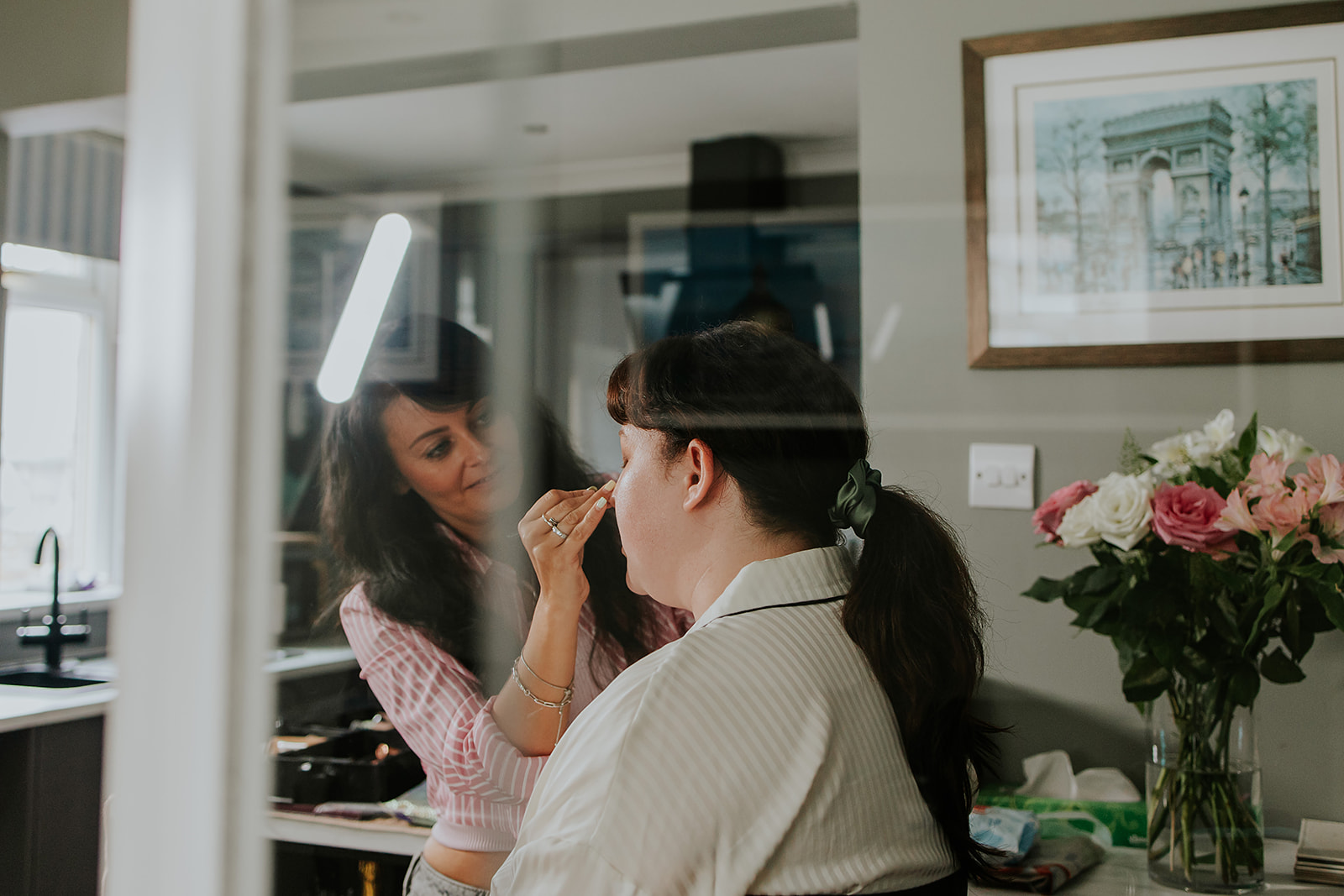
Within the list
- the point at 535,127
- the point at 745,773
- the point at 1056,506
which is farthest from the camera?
the point at 1056,506

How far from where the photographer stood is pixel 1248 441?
0.78m

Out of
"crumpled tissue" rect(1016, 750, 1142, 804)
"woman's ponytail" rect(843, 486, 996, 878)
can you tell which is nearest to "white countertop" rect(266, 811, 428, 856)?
"woman's ponytail" rect(843, 486, 996, 878)

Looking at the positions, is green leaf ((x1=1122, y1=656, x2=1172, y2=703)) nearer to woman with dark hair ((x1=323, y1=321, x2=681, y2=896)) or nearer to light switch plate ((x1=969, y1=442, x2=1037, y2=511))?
light switch plate ((x1=969, y1=442, x2=1037, y2=511))

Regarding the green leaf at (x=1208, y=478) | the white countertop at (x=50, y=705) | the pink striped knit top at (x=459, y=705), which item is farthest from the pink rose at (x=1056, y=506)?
the white countertop at (x=50, y=705)

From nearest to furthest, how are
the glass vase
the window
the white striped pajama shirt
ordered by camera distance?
the white striped pajama shirt, the window, the glass vase

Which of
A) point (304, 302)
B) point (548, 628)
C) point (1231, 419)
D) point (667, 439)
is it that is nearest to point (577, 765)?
point (548, 628)

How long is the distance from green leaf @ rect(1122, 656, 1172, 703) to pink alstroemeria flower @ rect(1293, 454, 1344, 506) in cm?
22

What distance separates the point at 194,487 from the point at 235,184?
205 mm

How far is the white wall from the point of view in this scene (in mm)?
649

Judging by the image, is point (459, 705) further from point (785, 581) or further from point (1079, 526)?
point (1079, 526)

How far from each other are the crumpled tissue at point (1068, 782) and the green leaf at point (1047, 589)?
0.12 meters

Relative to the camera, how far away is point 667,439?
1.84 ft

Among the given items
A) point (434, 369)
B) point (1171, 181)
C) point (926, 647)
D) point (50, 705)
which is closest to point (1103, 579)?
point (926, 647)

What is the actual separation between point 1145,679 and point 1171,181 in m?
0.45
